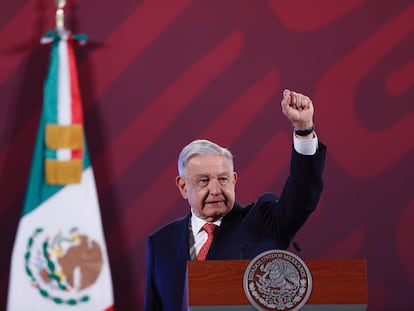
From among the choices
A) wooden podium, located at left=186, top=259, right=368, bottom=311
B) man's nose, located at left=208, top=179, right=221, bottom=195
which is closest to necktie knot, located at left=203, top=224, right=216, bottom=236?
man's nose, located at left=208, top=179, right=221, bottom=195

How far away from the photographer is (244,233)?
9.79 ft

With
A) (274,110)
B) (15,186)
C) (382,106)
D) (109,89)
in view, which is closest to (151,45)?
(109,89)

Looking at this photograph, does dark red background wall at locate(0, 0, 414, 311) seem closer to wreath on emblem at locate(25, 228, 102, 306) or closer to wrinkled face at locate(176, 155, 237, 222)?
wreath on emblem at locate(25, 228, 102, 306)

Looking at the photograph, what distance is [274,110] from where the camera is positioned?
511 centimetres

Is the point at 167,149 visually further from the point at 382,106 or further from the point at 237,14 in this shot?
the point at 382,106

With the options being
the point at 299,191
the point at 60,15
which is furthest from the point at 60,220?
the point at 299,191

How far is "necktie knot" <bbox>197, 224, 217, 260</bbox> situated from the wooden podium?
71 centimetres

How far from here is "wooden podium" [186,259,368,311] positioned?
2.19 meters

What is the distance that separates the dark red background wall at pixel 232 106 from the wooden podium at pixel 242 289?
107 inches

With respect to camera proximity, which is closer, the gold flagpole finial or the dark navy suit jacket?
the dark navy suit jacket

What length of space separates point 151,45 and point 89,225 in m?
1.24

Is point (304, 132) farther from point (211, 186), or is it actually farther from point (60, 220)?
point (60, 220)

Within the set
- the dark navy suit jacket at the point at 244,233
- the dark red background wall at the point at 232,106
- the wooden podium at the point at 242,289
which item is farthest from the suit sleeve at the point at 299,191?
the dark red background wall at the point at 232,106

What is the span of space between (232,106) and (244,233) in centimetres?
219
